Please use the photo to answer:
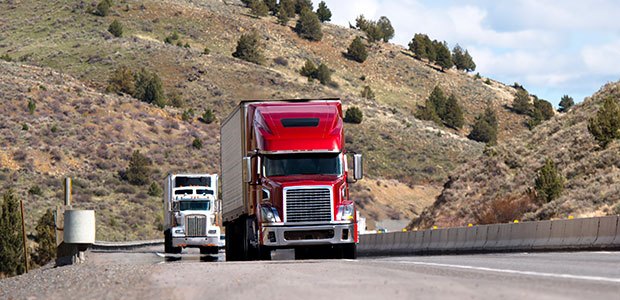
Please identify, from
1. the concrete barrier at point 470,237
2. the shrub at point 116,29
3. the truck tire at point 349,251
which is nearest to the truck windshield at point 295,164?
the truck tire at point 349,251

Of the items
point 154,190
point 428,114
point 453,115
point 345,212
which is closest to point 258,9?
point 428,114

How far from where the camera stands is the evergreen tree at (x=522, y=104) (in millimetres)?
163250

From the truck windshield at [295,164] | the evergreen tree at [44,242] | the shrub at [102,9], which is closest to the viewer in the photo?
the truck windshield at [295,164]

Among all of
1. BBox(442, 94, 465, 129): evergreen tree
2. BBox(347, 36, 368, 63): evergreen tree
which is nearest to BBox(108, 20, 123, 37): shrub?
BBox(347, 36, 368, 63): evergreen tree

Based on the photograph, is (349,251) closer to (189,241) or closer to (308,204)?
(308,204)

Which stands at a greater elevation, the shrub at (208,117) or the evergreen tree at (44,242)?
the shrub at (208,117)

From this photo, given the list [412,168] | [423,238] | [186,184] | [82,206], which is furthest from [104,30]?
[423,238]

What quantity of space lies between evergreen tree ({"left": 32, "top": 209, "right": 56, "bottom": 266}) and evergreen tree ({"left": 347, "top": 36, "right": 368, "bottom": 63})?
3583 inches

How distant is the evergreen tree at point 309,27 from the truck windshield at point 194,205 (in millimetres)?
116900

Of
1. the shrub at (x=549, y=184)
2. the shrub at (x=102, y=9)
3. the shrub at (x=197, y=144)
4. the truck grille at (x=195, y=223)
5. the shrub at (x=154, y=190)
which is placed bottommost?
the truck grille at (x=195, y=223)

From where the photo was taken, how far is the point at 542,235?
32.0 meters

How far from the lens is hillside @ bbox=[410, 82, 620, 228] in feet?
157

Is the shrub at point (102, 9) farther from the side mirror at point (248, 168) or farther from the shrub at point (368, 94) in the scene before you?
the side mirror at point (248, 168)

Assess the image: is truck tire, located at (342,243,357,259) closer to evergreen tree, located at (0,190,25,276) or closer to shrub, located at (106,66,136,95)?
evergreen tree, located at (0,190,25,276)
